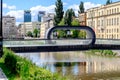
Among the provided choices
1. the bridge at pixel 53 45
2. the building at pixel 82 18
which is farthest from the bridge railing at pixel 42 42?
the building at pixel 82 18

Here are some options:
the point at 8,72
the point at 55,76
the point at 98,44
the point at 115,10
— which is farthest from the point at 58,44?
the point at 115,10

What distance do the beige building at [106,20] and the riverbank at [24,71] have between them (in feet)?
273

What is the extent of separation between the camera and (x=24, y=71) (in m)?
13.2

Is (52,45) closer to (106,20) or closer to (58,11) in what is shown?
(106,20)

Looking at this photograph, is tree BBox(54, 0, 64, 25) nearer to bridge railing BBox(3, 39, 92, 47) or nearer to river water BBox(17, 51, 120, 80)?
river water BBox(17, 51, 120, 80)

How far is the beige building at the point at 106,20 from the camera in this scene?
101 metres

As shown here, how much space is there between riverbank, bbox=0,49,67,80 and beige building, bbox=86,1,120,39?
83303 mm

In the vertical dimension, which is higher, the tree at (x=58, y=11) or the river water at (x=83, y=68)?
the tree at (x=58, y=11)

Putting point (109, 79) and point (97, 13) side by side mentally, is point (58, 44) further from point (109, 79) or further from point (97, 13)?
point (97, 13)

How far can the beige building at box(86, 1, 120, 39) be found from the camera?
10056cm

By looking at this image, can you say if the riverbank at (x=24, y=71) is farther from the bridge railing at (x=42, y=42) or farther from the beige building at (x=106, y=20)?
the beige building at (x=106, y=20)

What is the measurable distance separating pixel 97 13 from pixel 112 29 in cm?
1428

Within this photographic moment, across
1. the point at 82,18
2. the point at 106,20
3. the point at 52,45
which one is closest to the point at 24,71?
the point at 52,45

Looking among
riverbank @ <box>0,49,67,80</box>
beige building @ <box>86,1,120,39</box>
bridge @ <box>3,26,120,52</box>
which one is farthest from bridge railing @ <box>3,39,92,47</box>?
beige building @ <box>86,1,120,39</box>
